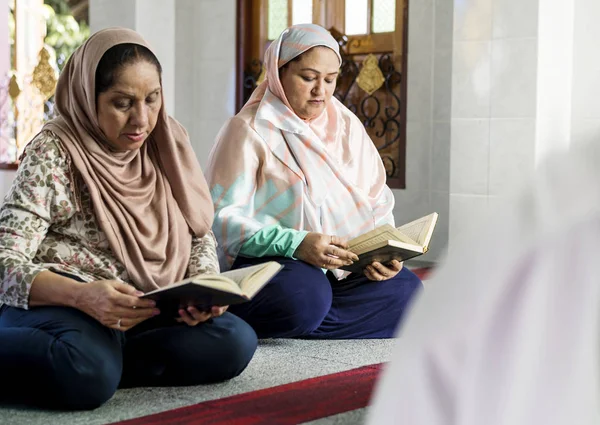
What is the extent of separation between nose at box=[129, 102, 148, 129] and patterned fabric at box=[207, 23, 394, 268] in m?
0.67

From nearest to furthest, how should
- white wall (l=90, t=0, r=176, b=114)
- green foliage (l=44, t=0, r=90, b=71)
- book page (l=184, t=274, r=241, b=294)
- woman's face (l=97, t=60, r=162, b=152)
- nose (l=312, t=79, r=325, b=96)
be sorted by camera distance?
1. book page (l=184, t=274, r=241, b=294)
2. woman's face (l=97, t=60, r=162, b=152)
3. nose (l=312, t=79, r=325, b=96)
4. white wall (l=90, t=0, r=176, b=114)
5. green foliage (l=44, t=0, r=90, b=71)

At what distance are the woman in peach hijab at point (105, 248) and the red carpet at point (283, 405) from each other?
146mm

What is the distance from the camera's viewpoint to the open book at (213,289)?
1728mm

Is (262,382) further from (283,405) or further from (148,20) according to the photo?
(148,20)

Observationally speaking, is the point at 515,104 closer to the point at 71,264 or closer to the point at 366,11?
the point at 366,11

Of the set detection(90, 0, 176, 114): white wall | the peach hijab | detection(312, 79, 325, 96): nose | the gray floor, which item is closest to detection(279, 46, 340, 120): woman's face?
detection(312, 79, 325, 96): nose

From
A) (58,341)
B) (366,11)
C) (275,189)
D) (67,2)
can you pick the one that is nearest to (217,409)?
(58,341)

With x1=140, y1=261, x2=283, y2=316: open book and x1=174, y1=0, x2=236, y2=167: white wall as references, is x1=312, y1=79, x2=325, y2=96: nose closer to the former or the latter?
x1=140, y1=261, x2=283, y2=316: open book

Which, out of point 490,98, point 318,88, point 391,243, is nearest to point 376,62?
point 490,98

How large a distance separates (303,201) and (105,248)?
83 cm

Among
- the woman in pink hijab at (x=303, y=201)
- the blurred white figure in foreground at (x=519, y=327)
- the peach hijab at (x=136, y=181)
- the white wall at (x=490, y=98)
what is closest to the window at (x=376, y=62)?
the white wall at (x=490, y=98)

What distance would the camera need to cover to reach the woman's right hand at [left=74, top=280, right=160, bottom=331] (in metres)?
1.84

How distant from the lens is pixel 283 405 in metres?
1.96

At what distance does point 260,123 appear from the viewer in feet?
9.25
